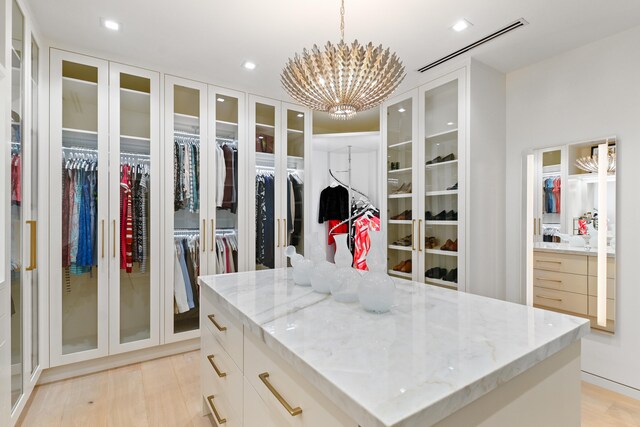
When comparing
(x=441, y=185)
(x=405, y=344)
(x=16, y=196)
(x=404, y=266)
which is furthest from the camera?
(x=404, y=266)

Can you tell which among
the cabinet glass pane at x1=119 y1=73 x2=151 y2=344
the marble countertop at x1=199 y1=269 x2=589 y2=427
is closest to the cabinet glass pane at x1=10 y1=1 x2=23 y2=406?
the cabinet glass pane at x1=119 y1=73 x2=151 y2=344

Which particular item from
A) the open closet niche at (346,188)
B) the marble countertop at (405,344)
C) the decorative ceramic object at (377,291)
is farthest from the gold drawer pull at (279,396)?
the open closet niche at (346,188)

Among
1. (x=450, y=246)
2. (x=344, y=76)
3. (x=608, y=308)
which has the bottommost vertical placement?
(x=608, y=308)

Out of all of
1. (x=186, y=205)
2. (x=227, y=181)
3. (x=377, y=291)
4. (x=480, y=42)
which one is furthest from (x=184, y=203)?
(x=480, y=42)

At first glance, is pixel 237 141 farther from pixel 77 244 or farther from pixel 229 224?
pixel 77 244

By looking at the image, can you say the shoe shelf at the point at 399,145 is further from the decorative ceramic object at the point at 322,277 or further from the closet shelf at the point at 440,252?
the decorative ceramic object at the point at 322,277

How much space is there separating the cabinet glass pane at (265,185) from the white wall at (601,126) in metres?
2.31

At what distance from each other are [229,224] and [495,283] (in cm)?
254

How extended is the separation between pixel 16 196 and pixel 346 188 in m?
3.75

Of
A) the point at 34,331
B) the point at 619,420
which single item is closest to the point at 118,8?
the point at 34,331

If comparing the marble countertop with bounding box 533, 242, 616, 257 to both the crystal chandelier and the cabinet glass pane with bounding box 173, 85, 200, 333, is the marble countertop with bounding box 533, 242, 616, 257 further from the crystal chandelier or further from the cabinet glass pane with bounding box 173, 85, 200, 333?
the cabinet glass pane with bounding box 173, 85, 200, 333

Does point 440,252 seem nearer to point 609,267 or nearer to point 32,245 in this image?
point 609,267

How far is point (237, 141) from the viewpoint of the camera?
Answer: 10.7ft

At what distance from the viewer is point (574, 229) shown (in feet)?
8.35
